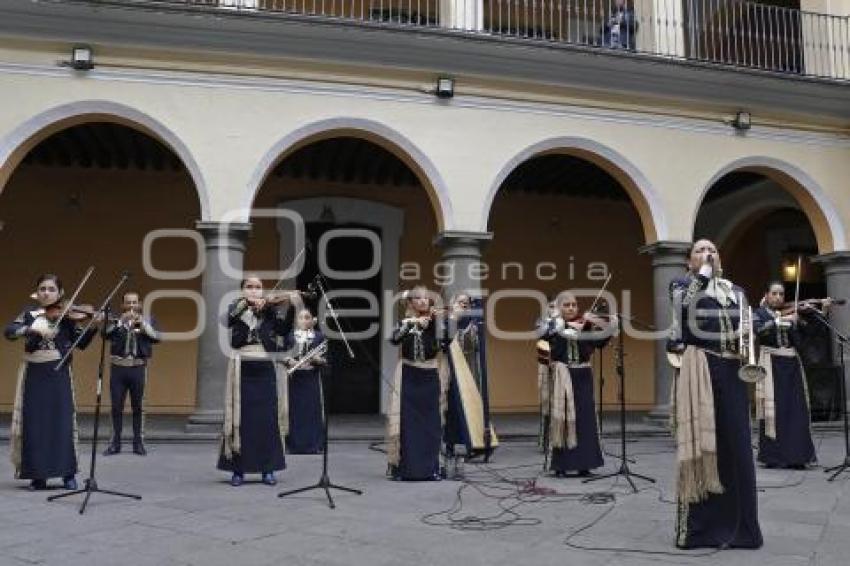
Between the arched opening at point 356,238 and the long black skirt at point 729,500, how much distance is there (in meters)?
8.47

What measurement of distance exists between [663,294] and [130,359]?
7066 mm

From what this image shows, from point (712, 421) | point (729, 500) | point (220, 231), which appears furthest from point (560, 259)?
point (729, 500)

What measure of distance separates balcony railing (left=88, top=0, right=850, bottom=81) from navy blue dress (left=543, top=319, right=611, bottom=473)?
4647 mm

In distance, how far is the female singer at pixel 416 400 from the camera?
711 cm

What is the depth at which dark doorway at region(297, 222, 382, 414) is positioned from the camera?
1326 cm

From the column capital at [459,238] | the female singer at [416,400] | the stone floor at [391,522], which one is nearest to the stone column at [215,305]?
the stone floor at [391,522]

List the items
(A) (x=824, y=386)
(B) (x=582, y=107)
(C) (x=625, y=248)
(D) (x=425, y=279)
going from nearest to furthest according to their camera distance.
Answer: (B) (x=582, y=107) → (A) (x=824, y=386) → (D) (x=425, y=279) → (C) (x=625, y=248)

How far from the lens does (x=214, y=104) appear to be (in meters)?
9.77

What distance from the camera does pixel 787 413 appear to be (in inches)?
318

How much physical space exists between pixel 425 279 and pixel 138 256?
4.69 metres

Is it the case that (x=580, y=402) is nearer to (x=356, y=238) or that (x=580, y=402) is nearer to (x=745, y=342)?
(x=745, y=342)

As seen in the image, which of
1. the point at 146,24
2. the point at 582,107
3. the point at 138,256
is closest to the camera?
the point at 146,24

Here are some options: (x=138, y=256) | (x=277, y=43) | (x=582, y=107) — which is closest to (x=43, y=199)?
(x=138, y=256)

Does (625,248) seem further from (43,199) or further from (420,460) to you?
(43,199)
